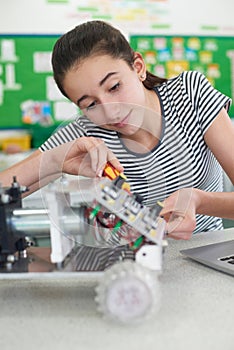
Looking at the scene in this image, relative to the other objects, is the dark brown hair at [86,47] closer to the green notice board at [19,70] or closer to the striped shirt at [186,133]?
the striped shirt at [186,133]

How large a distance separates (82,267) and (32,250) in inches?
5.2

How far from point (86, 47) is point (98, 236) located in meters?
0.41

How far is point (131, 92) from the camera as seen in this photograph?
0.90 meters

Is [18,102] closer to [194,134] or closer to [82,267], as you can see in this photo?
[194,134]

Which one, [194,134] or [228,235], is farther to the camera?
[194,134]

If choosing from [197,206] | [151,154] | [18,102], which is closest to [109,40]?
[151,154]

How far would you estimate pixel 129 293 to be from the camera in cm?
52

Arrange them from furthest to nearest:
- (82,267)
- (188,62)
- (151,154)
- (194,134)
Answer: (188,62) < (194,134) < (151,154) < (82,267)

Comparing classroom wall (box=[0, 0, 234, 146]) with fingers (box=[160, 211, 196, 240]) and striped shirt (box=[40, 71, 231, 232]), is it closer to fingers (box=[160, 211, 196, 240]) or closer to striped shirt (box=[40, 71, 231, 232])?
striped shirt (box=[40, 71, 231, 232])

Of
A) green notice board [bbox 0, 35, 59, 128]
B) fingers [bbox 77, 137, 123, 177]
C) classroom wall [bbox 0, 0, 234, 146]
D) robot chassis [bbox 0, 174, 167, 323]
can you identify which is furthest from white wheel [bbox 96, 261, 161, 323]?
green notice board [bbox 0, 35, 59, 128]

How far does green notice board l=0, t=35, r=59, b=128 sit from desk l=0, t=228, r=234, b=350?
2.02m

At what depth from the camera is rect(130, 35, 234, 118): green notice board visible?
2811mm

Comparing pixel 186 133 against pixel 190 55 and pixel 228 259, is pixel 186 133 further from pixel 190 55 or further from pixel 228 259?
pixel 190 55

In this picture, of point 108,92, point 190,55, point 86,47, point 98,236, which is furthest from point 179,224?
point 190,55
